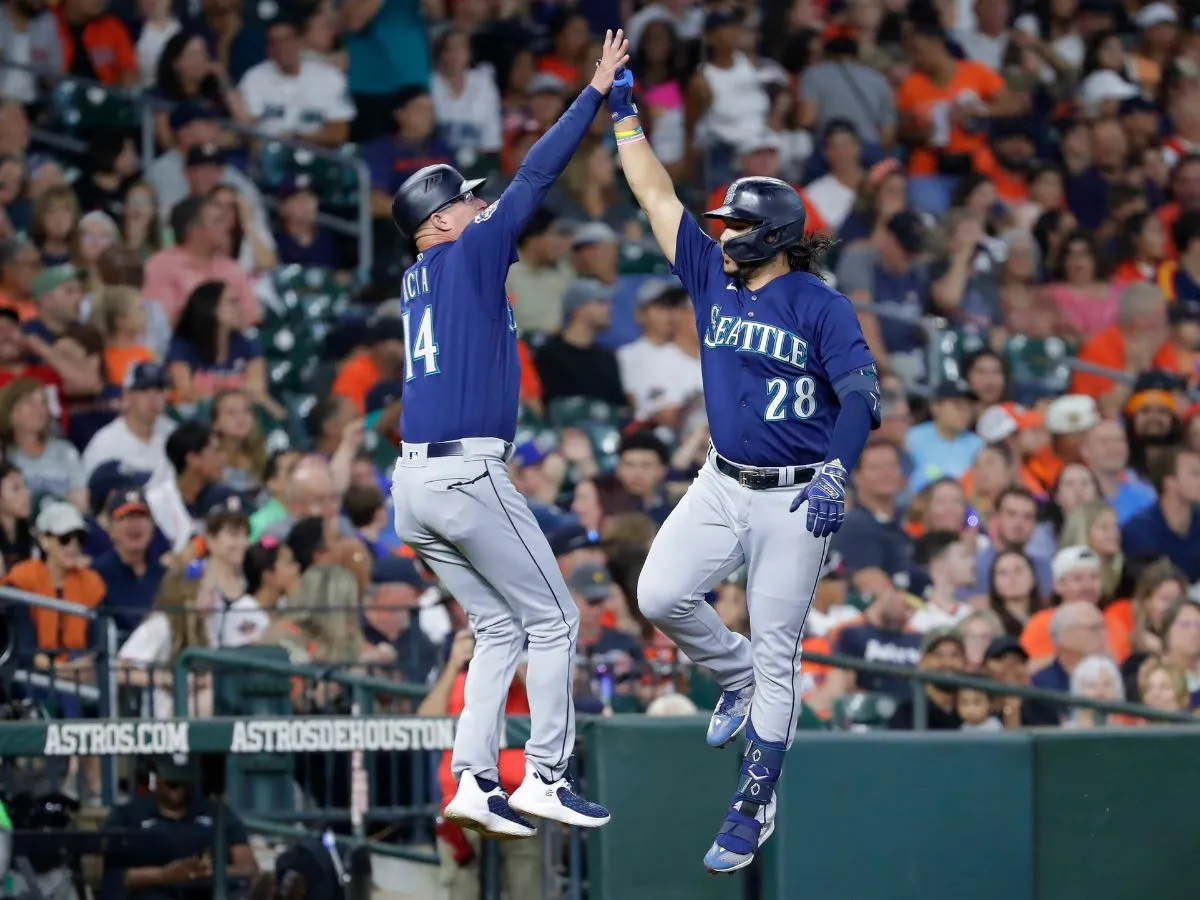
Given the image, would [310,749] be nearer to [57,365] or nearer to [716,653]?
[716,653]

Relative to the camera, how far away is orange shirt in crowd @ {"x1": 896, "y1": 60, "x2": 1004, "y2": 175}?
15.0 meters

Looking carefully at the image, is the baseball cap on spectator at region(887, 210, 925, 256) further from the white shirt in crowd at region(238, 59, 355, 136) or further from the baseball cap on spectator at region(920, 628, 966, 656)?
the baseball cap on spectator at region(920, 628, 966, 656)

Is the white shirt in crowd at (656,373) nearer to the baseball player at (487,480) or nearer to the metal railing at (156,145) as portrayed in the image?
the metal railing at (156,145)

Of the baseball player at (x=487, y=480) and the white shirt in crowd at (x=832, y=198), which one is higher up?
the white shirt in crowd at (x=832, y=198)

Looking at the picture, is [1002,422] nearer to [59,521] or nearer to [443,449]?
[59,521]

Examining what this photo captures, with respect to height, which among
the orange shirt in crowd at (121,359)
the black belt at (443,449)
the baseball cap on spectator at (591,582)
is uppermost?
the orange shirt in crowd at (121,359)

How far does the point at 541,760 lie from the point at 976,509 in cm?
565

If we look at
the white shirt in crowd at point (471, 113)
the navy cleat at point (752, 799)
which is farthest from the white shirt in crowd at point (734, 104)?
the navy cleat at point (752, 799)

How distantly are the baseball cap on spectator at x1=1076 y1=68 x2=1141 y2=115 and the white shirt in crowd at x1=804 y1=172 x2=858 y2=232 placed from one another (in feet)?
8.62

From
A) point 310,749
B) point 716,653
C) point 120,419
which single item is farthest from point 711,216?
point 120,419

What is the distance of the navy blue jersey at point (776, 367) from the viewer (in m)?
6.52

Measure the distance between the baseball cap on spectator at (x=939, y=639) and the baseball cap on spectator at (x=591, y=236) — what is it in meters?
3.77

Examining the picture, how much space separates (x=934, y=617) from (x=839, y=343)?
440 centimetres

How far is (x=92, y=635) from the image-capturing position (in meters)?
9.46
